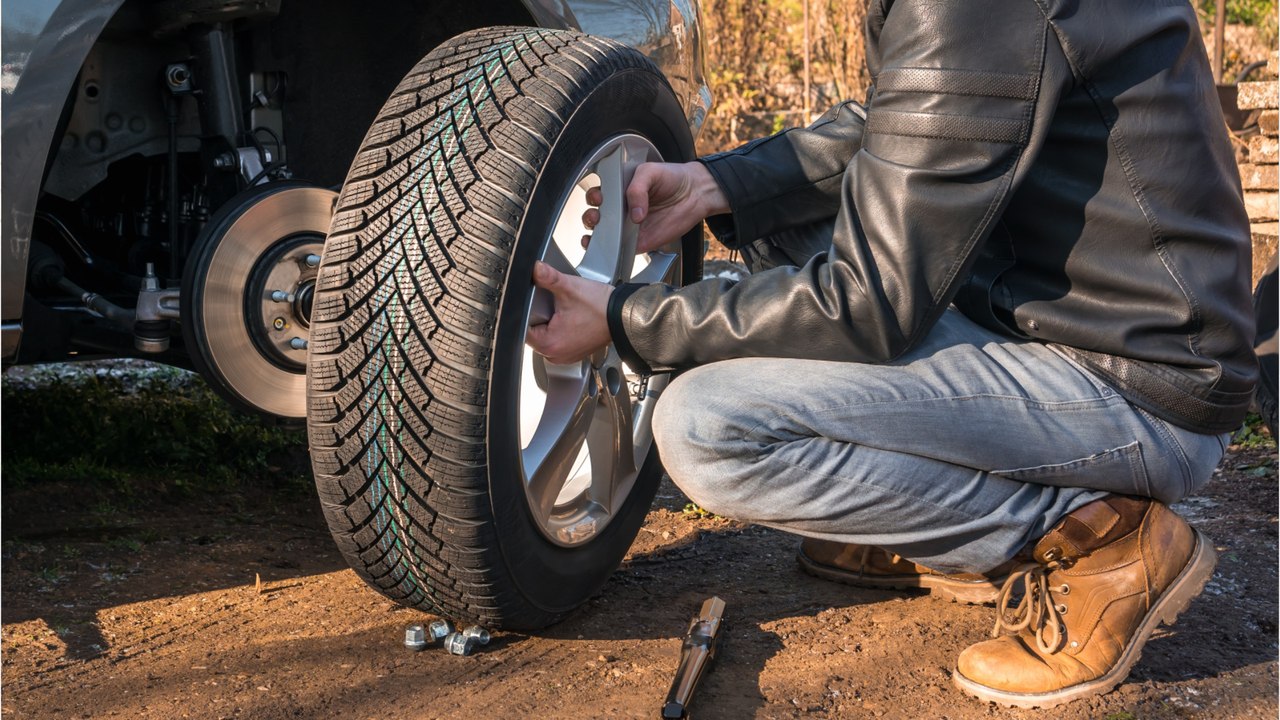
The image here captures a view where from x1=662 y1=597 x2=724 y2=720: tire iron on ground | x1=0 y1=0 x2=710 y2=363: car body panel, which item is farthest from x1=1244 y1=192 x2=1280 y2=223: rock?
x1=0 y1=0 x2=710 y2=363: car body panel

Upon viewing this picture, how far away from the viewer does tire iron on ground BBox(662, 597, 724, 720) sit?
193cm

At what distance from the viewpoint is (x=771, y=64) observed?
991 cm

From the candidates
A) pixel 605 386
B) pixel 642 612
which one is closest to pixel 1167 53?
pixel 605 386

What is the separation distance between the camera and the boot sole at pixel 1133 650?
82.0 inches

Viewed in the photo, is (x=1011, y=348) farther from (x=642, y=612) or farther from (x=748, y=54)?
(x=748, y=54)

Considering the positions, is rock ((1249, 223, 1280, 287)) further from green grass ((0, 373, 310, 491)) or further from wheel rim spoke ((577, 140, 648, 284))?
green grass ((0, 373, 310, 491))

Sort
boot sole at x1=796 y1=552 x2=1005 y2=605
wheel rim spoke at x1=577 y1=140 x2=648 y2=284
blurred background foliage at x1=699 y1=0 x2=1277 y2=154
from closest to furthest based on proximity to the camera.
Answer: wheel rim spoke at x1=577 y1=140 x2=648 y2=284, boot sole at x1=796 y1=552 x2=1005 y2=605, blurred background foliage at x1=699 y1=0 x2=1277 y2=154

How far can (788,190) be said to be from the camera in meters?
2.68

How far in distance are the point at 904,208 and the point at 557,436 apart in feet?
2.47

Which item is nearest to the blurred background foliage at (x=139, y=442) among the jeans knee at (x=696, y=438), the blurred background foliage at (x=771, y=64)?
the jeans knee at (x=696, y=438)

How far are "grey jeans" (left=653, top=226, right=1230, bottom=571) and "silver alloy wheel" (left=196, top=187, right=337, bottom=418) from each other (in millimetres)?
841

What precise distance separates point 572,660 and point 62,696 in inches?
33.1

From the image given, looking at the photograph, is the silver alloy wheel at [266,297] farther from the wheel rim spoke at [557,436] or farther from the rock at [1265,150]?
the rock at [1265,150]

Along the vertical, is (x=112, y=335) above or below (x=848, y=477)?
above
